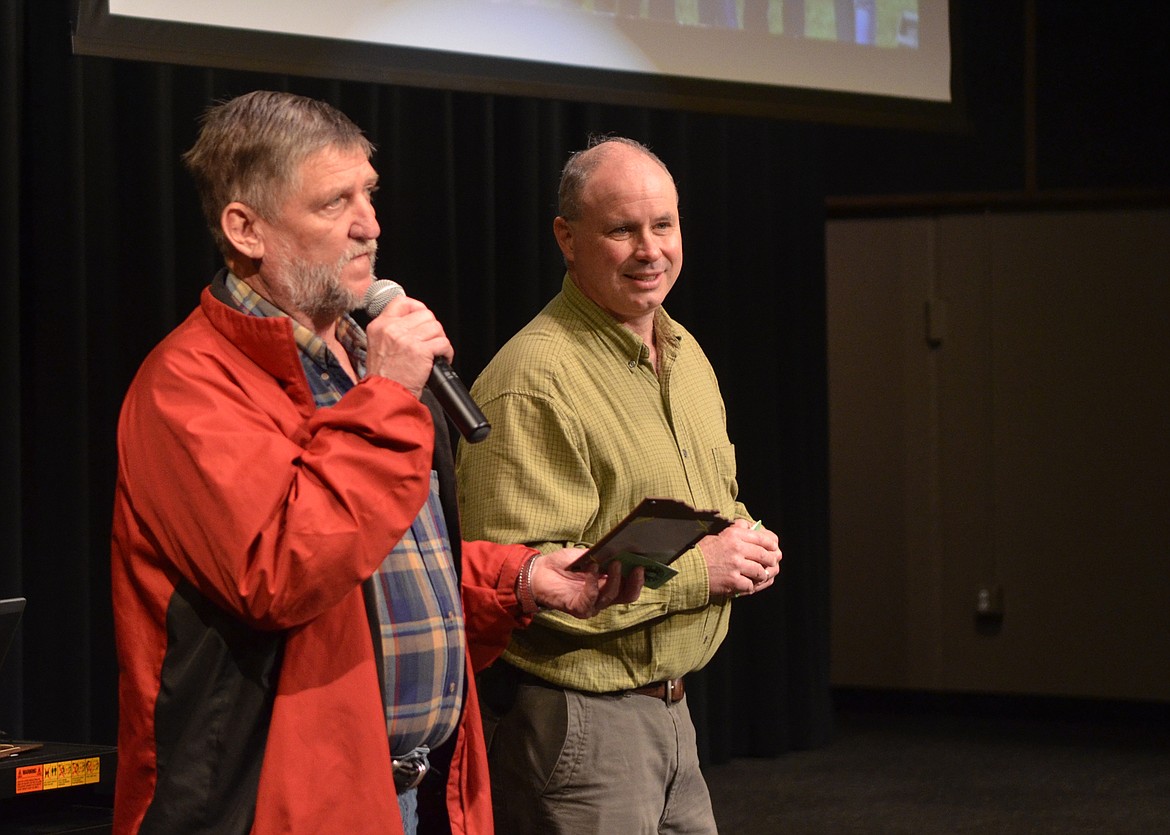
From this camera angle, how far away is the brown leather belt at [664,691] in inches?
74.0

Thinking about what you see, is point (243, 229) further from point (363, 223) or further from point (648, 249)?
point (648, 249)

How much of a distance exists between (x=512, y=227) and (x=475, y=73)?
67 centimetres

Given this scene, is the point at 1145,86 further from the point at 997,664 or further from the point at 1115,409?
the point at 997,664

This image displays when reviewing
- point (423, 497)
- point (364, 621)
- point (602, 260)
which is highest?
point (602, 260)

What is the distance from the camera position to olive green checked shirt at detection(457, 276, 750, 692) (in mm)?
1815

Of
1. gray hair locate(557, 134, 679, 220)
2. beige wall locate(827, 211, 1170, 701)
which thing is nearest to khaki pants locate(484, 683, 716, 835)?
gray hair locate(557, 134, 679, 220)

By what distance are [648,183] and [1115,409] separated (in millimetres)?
3554

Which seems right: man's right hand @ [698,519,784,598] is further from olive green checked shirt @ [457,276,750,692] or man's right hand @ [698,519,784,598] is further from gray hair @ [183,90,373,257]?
gray hair @ [183,90,373,257]

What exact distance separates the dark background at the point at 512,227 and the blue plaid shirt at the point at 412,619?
5.63 ft

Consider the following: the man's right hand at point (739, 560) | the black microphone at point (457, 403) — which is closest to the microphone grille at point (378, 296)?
the black microphone at point (457, 403)

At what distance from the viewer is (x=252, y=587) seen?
1258 mm

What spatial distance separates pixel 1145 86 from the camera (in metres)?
5.03

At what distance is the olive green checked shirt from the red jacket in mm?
462

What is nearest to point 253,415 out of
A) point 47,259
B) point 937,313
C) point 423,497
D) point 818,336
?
point 423,497
